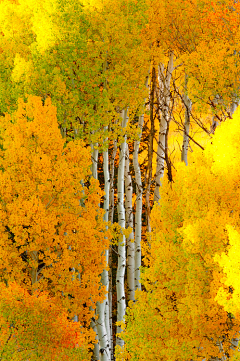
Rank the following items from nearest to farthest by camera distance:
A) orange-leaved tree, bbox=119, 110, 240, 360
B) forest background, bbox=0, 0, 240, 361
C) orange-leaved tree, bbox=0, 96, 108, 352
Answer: orange-leaved tree, bbox=119, 110, 240, 360
forest background, bbox=0, 0, 240, 361
orange-leaved tree, bbox=0, 96, 108, 352

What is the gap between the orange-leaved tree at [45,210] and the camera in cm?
Result: 1384

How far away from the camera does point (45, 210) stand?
14383mm

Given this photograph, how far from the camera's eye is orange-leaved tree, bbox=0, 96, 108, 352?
13.8 meters

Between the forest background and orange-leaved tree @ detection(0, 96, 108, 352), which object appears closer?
the forest background

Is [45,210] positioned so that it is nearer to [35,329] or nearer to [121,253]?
[121,253]

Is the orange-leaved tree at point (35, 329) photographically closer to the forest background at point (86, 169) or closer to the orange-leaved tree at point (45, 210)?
the forest background at point (86, 169)

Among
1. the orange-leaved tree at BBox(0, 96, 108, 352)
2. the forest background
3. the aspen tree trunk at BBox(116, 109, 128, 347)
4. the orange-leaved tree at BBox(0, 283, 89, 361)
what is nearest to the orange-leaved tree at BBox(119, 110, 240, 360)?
the forest background

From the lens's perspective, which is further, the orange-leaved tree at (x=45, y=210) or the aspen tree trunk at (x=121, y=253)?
the aspen tree trunk at (x=121, y=253)

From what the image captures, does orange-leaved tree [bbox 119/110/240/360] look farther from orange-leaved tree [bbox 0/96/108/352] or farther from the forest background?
orange-leaved tree [bbox 0/96/108/352]

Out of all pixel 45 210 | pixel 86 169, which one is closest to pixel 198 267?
pixel 86 169

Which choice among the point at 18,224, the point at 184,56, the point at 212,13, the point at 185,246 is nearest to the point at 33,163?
the point at 18,224

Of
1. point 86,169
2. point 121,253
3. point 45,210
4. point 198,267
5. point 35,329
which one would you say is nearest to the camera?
point 198,267

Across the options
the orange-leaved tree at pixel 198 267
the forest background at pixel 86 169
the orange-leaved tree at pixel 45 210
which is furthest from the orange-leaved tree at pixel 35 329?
the orange-leaved tree at pixel 198 267

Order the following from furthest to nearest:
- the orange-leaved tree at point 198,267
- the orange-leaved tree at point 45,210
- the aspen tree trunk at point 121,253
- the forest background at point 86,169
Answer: the aspen tree trunk at point 121,253 → the orange-leaved tree at point 45,210 → the forest background at point 86,169 → the orange-leaved tree at point 198,267
